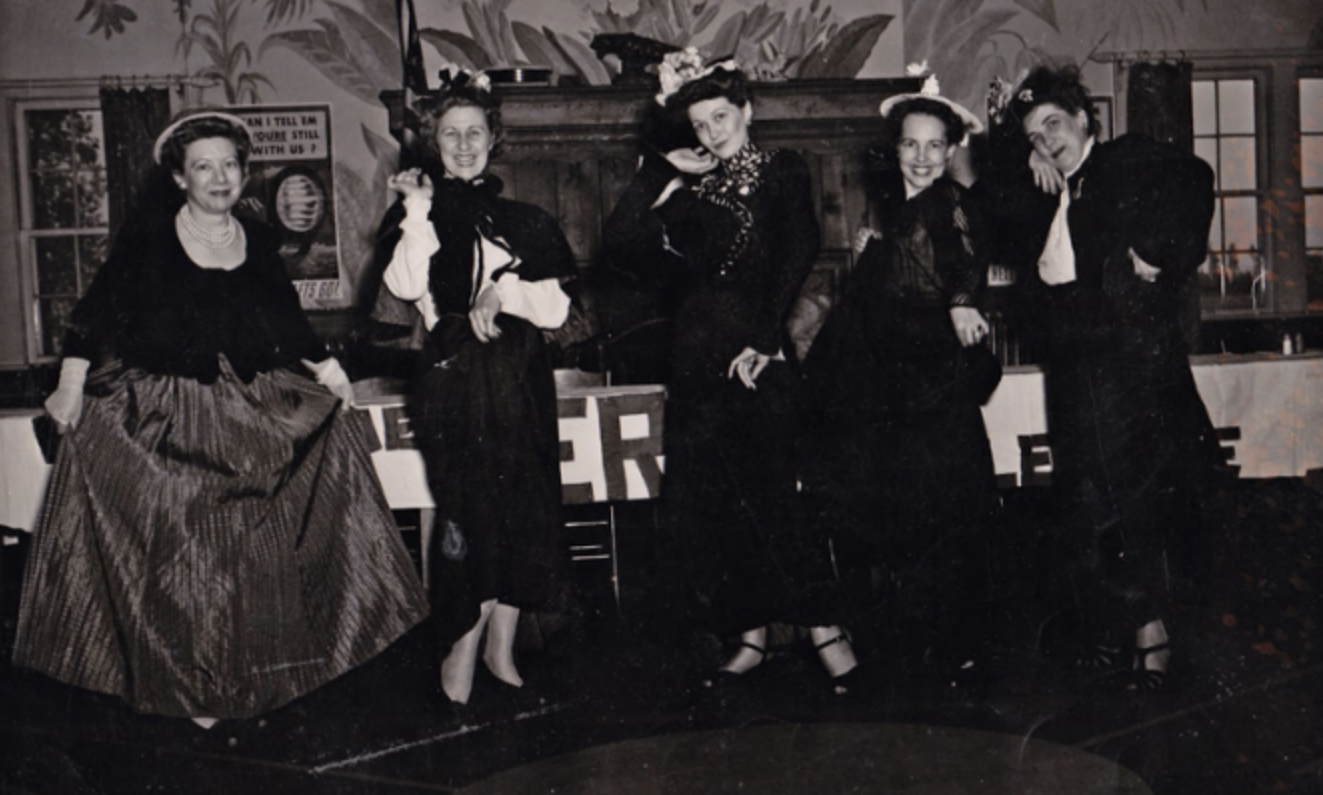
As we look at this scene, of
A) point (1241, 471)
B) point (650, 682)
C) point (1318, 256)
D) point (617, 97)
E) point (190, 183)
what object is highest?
point (617, 97)

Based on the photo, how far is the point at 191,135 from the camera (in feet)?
10.2

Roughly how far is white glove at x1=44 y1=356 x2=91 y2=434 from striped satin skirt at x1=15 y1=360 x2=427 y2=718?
2cm

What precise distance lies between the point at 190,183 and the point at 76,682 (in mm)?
1277

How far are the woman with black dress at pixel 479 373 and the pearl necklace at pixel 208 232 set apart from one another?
39 cm

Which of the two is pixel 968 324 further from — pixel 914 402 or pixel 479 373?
pixel 479 373

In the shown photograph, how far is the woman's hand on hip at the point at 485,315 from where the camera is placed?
3.29 meters

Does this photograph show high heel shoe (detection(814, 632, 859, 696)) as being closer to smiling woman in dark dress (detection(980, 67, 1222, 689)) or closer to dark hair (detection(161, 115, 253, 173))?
smiling woman in dark dress (detection(980, 67, 1222, 689))

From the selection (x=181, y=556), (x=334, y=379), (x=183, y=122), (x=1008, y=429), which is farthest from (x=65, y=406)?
(x=1008, y=429)

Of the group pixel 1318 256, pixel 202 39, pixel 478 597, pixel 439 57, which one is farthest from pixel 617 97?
pixel 1318 256

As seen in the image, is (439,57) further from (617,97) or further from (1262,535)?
(1262,535)

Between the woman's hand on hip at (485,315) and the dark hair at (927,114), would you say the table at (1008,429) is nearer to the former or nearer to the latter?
the woman's hand on hip at (485,315)

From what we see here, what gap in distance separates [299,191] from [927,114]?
5.58ft

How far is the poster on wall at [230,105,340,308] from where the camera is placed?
10.9 feet

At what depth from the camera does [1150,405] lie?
3367 mm
